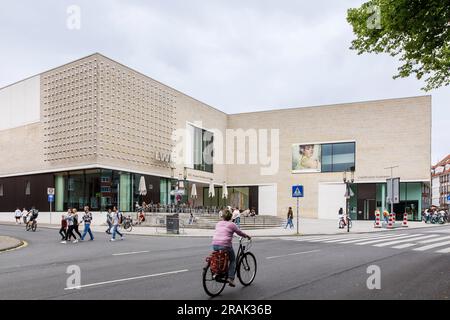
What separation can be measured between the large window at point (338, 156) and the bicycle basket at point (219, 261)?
48.1 m

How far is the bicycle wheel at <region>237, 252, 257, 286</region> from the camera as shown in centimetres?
881

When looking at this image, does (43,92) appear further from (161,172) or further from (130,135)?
(161,172)

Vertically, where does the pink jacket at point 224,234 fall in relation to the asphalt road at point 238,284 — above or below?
above

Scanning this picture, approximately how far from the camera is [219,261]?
7949 millimetres

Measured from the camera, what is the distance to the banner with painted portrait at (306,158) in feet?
183

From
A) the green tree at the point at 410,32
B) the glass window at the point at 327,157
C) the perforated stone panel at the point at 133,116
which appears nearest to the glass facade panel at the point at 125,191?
the perforated stone panel at the point at 133,116

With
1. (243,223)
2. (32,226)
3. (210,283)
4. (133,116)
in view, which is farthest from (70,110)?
(210,283)

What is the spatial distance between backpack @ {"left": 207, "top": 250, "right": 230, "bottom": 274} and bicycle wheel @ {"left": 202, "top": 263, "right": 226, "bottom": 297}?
10 centimetres

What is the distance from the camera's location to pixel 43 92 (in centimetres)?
4328

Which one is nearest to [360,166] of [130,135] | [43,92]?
[130,135]

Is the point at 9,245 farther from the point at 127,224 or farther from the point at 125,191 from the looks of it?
the point at 125,191

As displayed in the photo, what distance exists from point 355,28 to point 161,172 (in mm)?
36462
